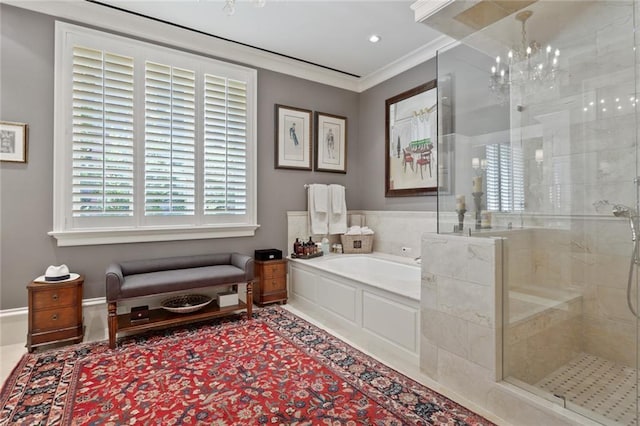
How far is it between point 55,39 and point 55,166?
3.63ft

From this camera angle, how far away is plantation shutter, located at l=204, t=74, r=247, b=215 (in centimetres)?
353

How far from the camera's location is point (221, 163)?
11.8 feet

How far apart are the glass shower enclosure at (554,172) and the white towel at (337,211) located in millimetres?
2020

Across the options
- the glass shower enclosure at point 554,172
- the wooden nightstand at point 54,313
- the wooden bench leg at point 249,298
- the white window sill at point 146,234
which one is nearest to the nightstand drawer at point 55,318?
Answer: the wooden nightstand at point 54,313

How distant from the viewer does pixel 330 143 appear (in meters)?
4.41

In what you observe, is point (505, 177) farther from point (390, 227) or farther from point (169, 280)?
point (169, 280)

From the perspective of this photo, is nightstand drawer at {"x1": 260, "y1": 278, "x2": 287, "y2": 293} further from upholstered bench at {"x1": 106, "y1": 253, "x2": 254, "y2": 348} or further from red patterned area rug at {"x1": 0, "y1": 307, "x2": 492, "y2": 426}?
red patterned area rug at {"x1": 0, "y1": 307, "x2": 492, "y2": 426}

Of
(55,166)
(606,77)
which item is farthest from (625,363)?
(55,166)

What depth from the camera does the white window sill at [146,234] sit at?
287 centimetres

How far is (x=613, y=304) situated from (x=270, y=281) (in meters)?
2.93

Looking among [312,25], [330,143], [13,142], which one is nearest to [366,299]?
[330,143]

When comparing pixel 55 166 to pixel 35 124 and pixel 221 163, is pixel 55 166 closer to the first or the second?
pixel 35 124

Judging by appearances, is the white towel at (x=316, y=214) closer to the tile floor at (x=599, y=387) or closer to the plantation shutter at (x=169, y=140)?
the plantation shutter at (x=169, y=140)

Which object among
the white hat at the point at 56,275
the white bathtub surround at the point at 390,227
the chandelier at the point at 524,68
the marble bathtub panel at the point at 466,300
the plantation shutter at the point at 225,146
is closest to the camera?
the marble bathtub panel at the point at 466,300
